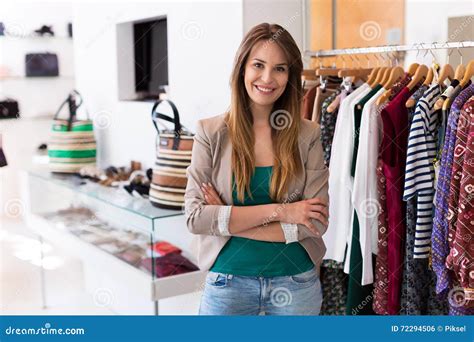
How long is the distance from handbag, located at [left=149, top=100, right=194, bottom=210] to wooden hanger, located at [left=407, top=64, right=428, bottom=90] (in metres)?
0.74

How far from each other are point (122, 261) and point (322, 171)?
1.01 m

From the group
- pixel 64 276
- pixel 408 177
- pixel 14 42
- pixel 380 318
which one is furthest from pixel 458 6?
pixel 14 42

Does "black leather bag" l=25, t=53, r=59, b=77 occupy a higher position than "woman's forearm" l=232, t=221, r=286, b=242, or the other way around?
"black leather bag" l=25, t=53, r=59, b=77

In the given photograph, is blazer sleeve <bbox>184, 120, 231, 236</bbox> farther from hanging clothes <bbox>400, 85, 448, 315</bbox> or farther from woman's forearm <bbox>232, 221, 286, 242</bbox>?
hanging clothes <bbox>400, 85, 448, 315</bbox>

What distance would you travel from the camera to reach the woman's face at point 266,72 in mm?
1401

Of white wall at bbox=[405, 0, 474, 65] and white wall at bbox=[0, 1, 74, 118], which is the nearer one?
white wall at bbox=[405, 0, 474, 65]

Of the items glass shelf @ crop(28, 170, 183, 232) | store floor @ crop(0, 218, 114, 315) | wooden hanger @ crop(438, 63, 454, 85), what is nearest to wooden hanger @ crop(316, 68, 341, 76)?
wooden hanger @ crop(438, 63, 454, 85)

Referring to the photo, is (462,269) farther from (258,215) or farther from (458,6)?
(458,6)


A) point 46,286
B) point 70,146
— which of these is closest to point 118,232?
point 70,146

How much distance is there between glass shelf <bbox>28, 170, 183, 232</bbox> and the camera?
2.06m
